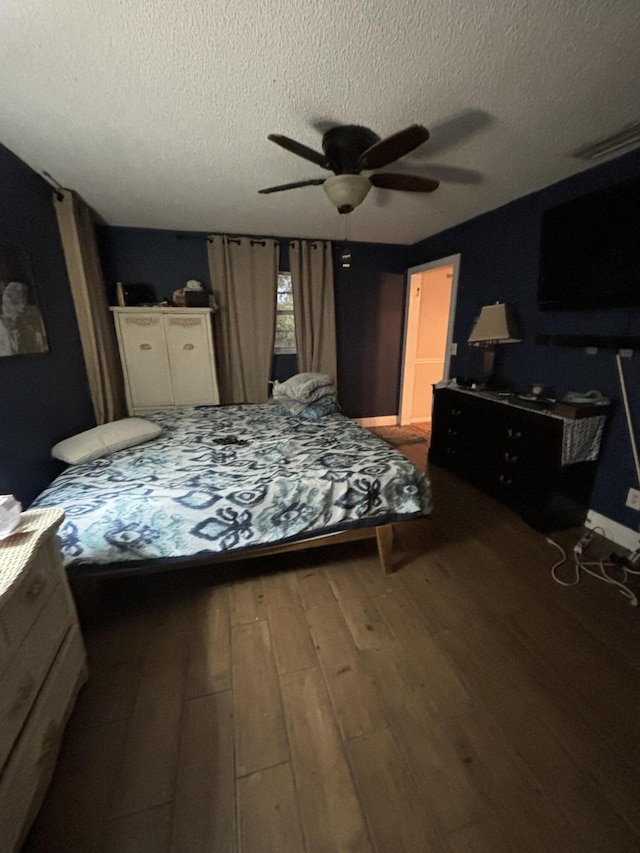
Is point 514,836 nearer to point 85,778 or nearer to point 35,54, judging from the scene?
point 85,778

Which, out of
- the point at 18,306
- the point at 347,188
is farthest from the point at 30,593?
the point at 347,188

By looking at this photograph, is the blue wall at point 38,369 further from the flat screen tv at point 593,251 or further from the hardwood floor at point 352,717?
the flat screen tv at point 593,251

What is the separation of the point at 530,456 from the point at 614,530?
2.25 feet

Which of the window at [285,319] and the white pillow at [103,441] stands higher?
the window at [285,319]

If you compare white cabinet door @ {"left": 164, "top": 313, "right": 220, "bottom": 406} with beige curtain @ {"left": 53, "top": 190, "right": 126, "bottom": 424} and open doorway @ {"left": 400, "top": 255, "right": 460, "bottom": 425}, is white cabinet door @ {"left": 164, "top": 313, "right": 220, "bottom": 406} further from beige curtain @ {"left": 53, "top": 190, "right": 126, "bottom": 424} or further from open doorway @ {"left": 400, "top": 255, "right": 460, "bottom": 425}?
open doorway @ {"left": 400, "top": 255, "right": 460, "bottom": 425}

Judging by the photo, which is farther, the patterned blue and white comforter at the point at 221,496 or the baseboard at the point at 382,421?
the baseboard at the point at 382,421

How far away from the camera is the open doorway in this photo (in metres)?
4.20

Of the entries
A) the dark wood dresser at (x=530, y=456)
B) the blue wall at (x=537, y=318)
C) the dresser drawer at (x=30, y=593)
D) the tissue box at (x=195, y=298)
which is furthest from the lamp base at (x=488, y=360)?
the dresser drawer at (x=30, y=593)

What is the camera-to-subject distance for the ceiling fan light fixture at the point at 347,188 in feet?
5.46

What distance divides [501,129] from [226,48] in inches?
54.7

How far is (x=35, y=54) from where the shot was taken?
1252mm

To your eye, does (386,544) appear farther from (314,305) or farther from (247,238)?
(247,238)

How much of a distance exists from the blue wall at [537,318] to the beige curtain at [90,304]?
3361 mm

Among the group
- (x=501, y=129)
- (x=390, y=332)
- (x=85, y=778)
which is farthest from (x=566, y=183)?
(x=85, y=778)
